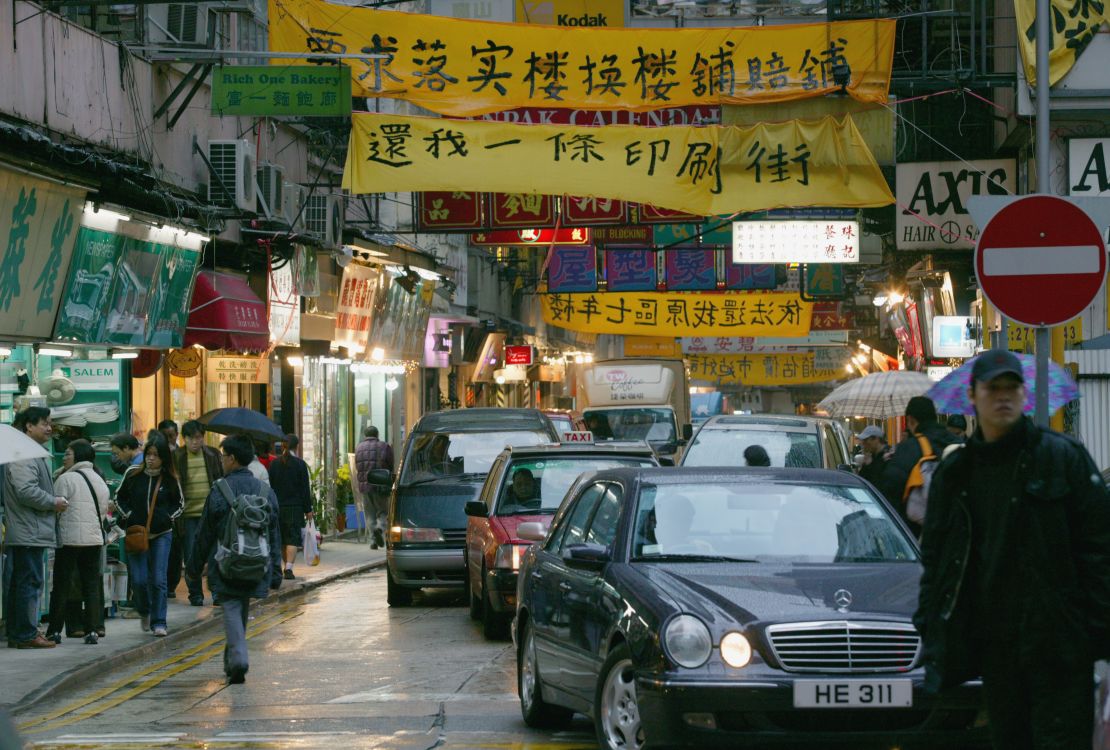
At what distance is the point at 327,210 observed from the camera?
87.1 feet

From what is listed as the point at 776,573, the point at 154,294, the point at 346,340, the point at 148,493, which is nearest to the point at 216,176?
the point at 154,294

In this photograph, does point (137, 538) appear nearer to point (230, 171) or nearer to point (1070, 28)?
point (230, 171)

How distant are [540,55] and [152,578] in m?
6.79

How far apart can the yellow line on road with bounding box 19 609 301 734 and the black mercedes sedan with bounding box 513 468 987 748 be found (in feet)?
10.5

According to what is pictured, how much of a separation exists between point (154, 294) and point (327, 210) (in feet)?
22.0

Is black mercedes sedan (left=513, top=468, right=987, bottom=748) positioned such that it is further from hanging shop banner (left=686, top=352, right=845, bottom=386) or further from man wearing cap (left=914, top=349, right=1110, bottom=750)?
hanging shop banner (left=686, top=352, right=845, bottom=386)

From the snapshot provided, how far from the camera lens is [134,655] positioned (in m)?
14.6

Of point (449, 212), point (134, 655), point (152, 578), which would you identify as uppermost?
point (449, 212)

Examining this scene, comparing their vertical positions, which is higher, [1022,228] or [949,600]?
[1022,228]

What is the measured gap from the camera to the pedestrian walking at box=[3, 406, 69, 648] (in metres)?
14.3

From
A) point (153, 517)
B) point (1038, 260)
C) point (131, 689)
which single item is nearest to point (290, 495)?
point (153, 517)

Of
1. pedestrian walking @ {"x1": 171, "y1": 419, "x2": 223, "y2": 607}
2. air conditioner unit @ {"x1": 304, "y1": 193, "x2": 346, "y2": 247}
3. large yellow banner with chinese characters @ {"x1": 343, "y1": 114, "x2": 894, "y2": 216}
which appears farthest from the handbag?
air conditioner unit @ {"x1": 304, "y1": 193, "x2": 346, "y2": 247}

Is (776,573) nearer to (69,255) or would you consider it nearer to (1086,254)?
(1086,254)

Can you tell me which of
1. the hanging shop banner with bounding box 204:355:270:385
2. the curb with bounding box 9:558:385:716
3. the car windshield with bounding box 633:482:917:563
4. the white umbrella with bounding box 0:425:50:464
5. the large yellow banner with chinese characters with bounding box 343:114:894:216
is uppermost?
the large yellow banner with chinese characters with bounding box 343:114:894:216
